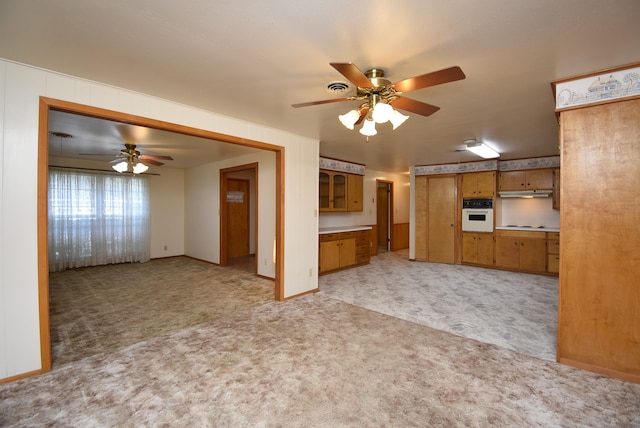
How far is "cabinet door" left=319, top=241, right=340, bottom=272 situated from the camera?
5.34 meters

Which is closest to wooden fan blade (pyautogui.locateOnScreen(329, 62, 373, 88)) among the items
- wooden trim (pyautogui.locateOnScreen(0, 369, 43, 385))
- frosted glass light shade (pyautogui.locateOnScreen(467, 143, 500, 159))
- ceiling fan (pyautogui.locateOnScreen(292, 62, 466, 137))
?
ceiling fan (pyautogui.locateOnScreen(292, 62, 466, 137))

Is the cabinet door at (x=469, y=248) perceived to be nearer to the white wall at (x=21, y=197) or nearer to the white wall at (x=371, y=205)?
the white wall at (x=371, y=205)

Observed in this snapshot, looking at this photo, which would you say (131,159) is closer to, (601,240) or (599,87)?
(599,87)

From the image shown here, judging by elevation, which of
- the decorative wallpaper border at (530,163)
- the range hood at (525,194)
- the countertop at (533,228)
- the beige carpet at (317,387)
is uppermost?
the decorative wallpaper border at (530,163)

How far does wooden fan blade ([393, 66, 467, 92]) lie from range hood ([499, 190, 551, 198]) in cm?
532

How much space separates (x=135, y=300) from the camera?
3906 millimetres

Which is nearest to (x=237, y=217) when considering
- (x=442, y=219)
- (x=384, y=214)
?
(x=384, y=214)

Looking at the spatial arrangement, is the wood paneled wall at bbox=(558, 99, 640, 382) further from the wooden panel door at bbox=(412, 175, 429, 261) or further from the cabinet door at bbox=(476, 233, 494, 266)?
the wooden panel door at bbox=(412, 175, 429, 261)

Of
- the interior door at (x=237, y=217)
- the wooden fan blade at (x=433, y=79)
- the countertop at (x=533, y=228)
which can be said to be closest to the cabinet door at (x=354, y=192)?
the interior door at (x=237, y=217)

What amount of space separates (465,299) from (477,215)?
282 cm

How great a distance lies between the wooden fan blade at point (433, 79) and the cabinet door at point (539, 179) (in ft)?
17.6

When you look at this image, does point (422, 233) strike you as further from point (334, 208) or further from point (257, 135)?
point (257, 135)

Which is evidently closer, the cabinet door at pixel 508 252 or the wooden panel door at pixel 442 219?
the cabinet door at pixel 508 252

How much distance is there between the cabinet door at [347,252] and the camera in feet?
18.8
